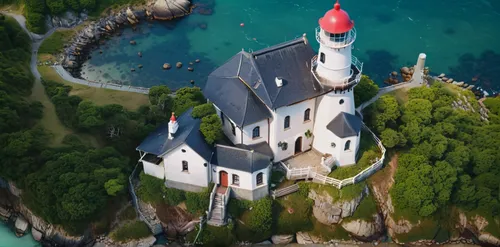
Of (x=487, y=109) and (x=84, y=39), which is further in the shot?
(x=84, y=39)

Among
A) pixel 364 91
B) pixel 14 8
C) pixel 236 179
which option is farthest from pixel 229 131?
pixel 14 8

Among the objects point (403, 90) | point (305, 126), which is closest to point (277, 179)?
point (305, 126)

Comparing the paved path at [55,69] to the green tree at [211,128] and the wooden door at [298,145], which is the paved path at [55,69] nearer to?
the green tree at [211,128]

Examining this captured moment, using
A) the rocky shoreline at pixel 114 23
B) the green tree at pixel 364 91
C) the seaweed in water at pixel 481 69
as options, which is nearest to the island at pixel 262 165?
the green tree at pixel 364 91

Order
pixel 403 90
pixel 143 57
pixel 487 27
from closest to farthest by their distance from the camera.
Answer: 1. pixel 403 90
2. pixel 143 57
3. pixel 487 27

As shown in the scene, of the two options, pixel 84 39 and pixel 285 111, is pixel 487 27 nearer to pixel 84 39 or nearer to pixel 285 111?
pixel 285 111

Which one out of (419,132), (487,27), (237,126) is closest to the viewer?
(237,126)
